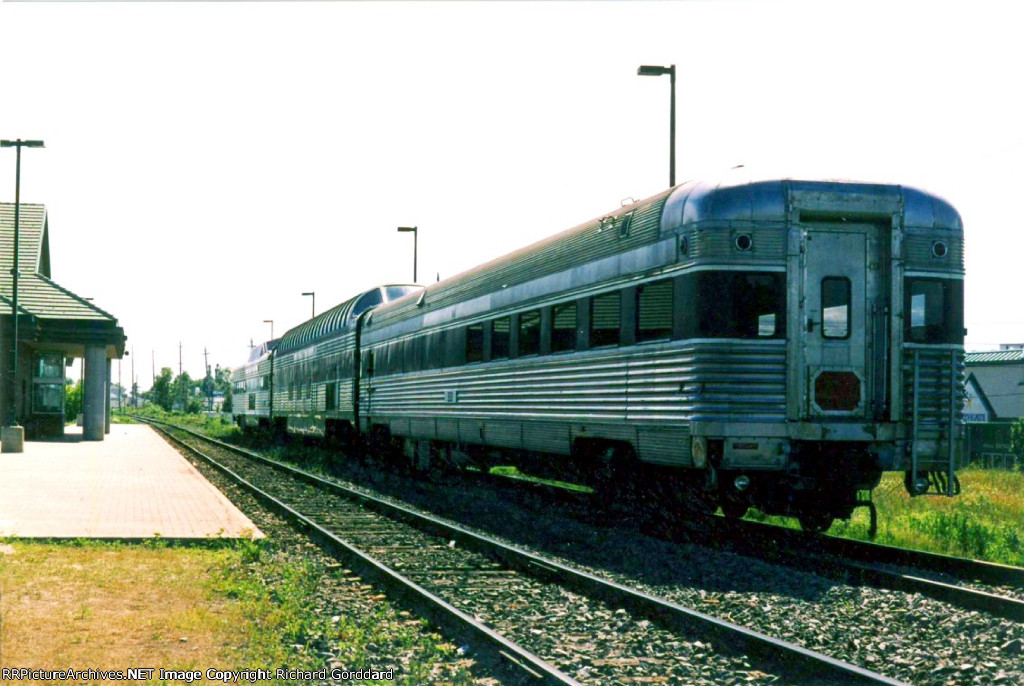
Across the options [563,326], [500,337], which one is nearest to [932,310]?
[563,326]

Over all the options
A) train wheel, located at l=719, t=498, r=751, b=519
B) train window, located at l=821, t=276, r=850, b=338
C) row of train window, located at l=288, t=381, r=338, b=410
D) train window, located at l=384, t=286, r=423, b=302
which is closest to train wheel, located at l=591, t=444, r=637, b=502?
train wheel, located at l=719, t=498, r=751, b=519

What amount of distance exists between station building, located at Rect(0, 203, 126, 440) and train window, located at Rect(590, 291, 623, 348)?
22.4 m

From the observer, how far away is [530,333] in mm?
14305

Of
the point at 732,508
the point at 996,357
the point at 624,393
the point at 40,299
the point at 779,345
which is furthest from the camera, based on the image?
the point at 996,357

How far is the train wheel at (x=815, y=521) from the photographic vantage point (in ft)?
35.7

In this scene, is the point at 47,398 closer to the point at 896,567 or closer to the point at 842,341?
the point at 842,341

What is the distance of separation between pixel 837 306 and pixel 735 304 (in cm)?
116

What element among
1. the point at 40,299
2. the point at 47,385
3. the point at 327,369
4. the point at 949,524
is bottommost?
the point at 949,524

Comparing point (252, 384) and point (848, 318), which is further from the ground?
point (848, 318)

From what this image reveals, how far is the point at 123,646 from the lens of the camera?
666 cm

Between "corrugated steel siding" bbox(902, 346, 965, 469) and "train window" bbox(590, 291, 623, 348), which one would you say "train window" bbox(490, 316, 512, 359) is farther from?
"corrugated steel siding" bbox(902, 346, 965, 469)

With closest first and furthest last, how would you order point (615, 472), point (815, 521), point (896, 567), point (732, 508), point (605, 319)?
point (896, 567)
point (815, 521)
point (732, 508)
point (605, 319)
point (615, 472)

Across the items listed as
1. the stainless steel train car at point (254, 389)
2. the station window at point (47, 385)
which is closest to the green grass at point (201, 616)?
the stainless steel train car at point (254, 389)

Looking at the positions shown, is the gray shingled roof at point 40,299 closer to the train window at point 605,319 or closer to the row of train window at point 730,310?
the train window at point 605,319
